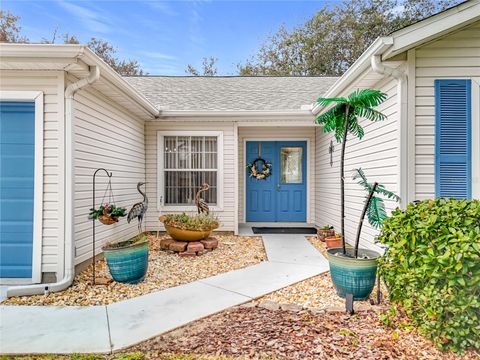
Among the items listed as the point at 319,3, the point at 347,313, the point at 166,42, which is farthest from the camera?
the point at 319,3

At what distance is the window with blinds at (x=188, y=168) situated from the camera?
6371 millimetres

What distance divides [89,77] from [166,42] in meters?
11.5

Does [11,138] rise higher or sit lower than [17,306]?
higher

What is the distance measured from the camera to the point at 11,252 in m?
3.39

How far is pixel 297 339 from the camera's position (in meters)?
2.23

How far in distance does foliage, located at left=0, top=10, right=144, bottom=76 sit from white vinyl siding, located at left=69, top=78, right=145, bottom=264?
11504 millimetres

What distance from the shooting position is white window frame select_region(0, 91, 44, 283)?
3338mm

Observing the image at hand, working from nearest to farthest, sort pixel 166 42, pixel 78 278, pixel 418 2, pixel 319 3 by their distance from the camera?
pixel 78 278, pixel 166 42, pixel 418 2, pixel 319 3

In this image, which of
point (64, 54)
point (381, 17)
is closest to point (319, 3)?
point (381, 17)

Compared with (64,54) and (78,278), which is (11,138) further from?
(78,278)

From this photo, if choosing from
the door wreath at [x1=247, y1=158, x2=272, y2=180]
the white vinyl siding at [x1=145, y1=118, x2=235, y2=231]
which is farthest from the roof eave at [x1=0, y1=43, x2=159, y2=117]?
the door wreath at [x1=247, y1=158, x2=272, y2=180]

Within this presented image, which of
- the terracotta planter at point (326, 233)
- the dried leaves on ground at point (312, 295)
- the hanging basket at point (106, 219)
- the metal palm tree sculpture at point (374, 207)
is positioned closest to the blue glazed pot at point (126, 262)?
the hanging basket at point (106, 219)

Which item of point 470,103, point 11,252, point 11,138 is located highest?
point 470,103

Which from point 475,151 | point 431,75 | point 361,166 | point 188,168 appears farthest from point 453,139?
point 188,168
